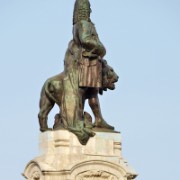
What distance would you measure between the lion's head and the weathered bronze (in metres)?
0.15

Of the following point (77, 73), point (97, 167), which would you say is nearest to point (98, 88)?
point (77, 73)

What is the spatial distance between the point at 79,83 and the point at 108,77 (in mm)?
1337

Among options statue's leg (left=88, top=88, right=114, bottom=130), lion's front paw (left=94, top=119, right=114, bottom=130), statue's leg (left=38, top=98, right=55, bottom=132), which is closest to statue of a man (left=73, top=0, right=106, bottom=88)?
statue's leg (left=88, top=88, right=114, bottom=130)

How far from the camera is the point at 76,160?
85.1 ft

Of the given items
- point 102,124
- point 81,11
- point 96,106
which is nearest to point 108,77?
point 96,106

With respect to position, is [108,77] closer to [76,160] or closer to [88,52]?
[88,52]

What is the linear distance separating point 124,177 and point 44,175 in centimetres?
263

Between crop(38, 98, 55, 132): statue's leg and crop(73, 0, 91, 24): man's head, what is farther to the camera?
crop(73, 0, 91, 24): man's head

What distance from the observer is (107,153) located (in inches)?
1051

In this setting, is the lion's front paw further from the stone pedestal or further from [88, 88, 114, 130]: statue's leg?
the stone pedestal

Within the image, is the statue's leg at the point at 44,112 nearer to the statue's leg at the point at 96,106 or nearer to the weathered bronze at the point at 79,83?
the weathered bronze at the point at 79,83

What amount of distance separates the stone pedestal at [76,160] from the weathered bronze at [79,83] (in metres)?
0.38

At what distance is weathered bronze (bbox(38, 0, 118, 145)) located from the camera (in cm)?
2672

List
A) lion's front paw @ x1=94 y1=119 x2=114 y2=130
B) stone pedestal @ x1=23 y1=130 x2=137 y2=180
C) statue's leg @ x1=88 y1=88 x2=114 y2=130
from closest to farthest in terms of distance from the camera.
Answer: stone pedestal @ x1=23 y1=130 x2=137 y2=180 → lion's front paw @ x1=94 y1=119 x2=114 y2=130 → statue's leg @ x1=88 y1=88 x2=114 y2=130
